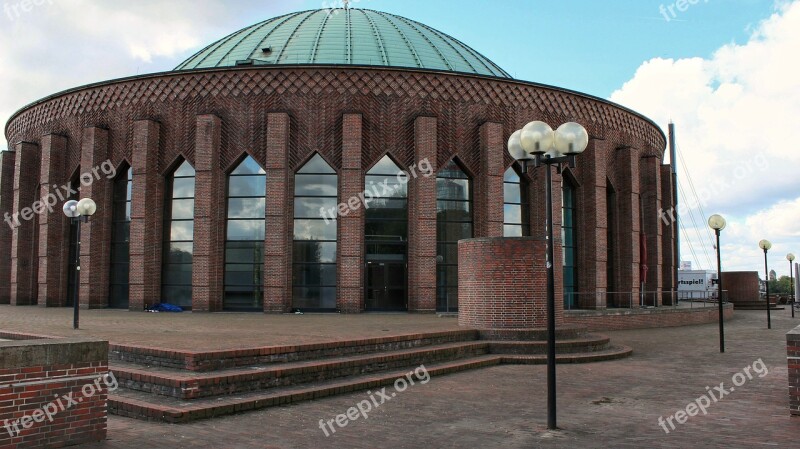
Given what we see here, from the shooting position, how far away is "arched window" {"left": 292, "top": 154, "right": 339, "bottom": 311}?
23.2 m

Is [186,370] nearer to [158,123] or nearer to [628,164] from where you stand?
[158,123]

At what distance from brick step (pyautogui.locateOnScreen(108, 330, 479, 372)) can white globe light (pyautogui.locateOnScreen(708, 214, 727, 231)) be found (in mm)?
9852

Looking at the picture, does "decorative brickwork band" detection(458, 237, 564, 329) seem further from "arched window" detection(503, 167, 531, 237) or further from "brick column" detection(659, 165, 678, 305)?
Result: "brick column" detection(659, 165, 678, 305)

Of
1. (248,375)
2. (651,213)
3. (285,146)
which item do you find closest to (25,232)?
(285,146)

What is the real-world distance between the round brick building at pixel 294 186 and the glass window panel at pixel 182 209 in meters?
0.06

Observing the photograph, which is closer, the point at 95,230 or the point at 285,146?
the point at 285,146

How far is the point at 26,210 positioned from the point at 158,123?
921cm

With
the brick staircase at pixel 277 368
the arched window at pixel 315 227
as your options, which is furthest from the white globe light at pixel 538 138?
the arched window at pixel 315 227

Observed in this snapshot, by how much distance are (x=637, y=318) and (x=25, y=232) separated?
86.8 ft

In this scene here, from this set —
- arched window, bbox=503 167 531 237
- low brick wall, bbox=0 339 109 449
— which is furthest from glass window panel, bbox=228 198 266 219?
low brick wall, bbox=0 339 109 449

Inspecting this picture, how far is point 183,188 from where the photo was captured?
2425cm

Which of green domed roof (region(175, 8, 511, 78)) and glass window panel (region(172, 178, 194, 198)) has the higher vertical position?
green domed roof (region(175, 8, 511, 78))

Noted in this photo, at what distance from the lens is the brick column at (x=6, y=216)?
28875 millimetres

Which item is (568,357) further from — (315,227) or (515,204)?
(515,204)
